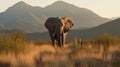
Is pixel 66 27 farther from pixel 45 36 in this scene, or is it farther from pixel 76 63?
pixel 45 36

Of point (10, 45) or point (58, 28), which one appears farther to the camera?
point (58, 28)

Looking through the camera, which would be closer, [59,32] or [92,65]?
[92,65]

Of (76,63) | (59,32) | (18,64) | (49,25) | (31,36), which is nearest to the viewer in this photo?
(18,64)

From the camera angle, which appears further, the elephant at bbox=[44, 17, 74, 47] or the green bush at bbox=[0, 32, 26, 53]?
the elephant at bbox=[44, 17, 74, 47]

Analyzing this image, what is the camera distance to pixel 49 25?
1119 inches

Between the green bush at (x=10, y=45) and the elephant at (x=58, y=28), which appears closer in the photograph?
the green bush at (x=10, y=45)

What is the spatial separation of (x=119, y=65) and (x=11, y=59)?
387cm

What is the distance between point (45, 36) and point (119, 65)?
321 feet

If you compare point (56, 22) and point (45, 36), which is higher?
point (56, 22)

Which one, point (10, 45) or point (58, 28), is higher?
point (10, 45)

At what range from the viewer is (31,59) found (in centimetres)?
1612

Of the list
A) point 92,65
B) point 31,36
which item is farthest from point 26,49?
point 31,36

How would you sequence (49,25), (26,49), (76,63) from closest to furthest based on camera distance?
1. (76,63)
2. (26,49)
3. (49,25)

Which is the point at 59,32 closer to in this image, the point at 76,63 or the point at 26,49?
the point at 26,49
